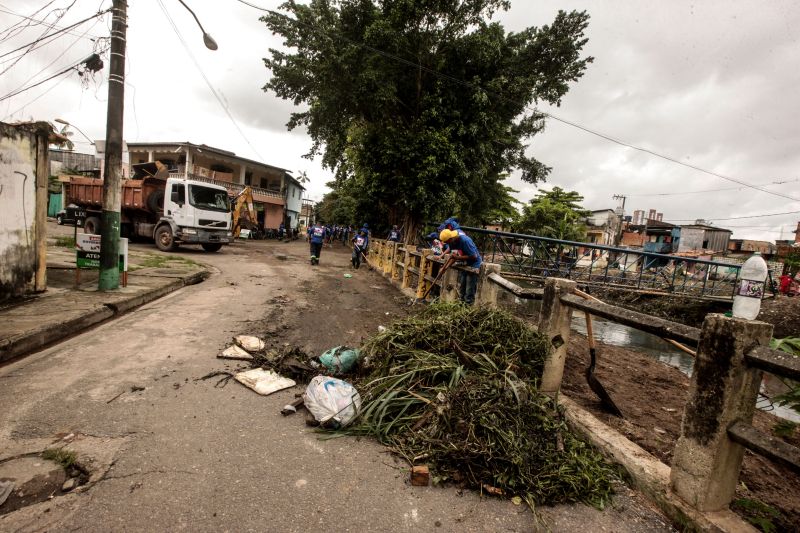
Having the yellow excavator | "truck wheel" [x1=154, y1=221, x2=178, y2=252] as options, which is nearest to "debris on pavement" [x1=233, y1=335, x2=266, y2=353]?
"truck wheel" [x1=154, y1=221, x2=178, y2=252]

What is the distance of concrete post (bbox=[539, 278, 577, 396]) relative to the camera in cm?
310

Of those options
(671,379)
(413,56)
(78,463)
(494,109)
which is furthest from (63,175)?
(671,379)

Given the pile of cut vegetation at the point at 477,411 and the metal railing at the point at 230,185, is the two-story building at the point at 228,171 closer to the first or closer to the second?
the metal railing at the point at 230,185

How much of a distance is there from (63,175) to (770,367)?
36.6 metres

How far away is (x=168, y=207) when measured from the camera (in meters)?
12.6

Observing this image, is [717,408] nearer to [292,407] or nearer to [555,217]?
[292,407]

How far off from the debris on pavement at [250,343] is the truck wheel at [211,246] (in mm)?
10418

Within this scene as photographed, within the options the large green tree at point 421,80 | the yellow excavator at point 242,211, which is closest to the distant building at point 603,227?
the large green tree at point 421,80

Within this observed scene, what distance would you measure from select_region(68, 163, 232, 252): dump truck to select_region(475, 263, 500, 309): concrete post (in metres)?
11.5

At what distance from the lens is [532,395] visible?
2.63m

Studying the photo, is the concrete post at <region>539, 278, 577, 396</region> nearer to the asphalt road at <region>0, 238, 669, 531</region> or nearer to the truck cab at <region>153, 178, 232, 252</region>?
the asphalt road at <region>0, 238, 669, 531</region>

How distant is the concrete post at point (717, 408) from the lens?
1.75m

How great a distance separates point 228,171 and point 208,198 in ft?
63.8

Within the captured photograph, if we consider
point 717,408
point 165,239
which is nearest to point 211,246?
point 165,239
